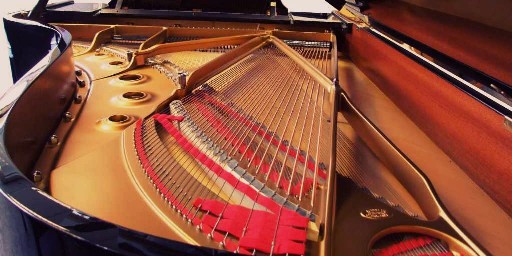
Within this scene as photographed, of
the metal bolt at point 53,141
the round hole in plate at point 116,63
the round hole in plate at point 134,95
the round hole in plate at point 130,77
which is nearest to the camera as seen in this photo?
the metal bolt at point 53,141

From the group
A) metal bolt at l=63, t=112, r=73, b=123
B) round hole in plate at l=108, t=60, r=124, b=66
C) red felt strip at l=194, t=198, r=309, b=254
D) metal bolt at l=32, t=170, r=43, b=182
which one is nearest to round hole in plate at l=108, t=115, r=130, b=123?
metal bolt at l=63, t=112, r=73, b=123

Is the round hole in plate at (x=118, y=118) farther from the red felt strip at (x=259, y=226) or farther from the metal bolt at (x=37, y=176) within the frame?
the red felt strip at (x=259, y=226)

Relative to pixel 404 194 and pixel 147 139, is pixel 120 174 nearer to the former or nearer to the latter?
pixel 147 139

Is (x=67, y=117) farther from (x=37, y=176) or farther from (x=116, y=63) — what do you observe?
(x=116, y=63)

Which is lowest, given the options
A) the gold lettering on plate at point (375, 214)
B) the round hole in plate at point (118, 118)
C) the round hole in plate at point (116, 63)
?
the gold lettering on plate at point (375, 214)

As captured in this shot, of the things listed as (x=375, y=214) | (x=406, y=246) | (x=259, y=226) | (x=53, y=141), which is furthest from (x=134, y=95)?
(x=406, y=246)

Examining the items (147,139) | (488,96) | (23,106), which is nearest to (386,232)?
(488,96)

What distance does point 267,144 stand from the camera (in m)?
1.61

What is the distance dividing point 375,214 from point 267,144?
1.92ft

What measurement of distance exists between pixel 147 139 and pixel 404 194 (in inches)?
36.0

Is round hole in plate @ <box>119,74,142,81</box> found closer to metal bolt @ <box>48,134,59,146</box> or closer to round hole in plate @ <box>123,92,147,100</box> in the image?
round hole in plate @ <box>123,92,147,100</box>

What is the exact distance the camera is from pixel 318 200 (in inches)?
47.4

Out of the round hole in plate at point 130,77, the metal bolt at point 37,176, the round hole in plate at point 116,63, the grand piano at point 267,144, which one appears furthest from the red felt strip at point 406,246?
the round hole in plate at point 116,63

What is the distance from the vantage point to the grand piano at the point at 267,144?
3.32 ft
